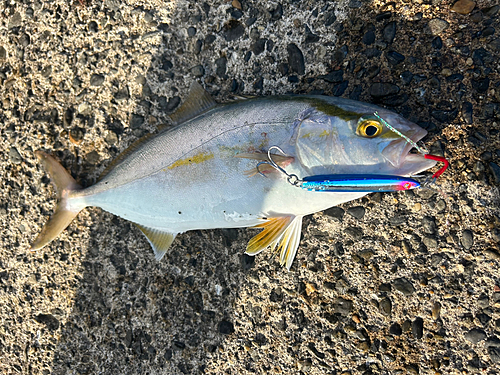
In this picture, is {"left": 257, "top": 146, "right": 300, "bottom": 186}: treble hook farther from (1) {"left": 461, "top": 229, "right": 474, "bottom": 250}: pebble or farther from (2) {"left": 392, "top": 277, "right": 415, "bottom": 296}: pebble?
(1) {"left": 461, "top": 229, "right": 474, "bottom": 250}: pebble

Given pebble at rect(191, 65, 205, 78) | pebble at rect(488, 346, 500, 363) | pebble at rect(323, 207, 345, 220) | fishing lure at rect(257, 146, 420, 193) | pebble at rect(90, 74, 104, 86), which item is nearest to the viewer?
fishing lure at rect(257, 146, 420, 193)

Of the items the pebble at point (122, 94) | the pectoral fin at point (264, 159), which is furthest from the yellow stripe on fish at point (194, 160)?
the pebble at point (122, 94)

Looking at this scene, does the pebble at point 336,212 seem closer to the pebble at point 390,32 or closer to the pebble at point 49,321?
the pebble at point 390,32

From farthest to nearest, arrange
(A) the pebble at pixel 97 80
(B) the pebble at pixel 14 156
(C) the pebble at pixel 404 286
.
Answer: (B) the pebble at pixel 14 156 < (A) the pebble at pixel 97 80 < (C) the pebble at pixel 404 286

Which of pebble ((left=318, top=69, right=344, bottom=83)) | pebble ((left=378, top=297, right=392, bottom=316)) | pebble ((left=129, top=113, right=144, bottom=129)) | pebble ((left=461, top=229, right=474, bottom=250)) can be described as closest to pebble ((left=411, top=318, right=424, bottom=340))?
pebble ((left=378, top=297, right=392, bottom=316))

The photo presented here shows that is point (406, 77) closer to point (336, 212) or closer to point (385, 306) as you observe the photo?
point (336, 212)

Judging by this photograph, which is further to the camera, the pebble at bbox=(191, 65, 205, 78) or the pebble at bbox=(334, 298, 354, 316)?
the pebble at bbox=(191, 65, 205, 78)
